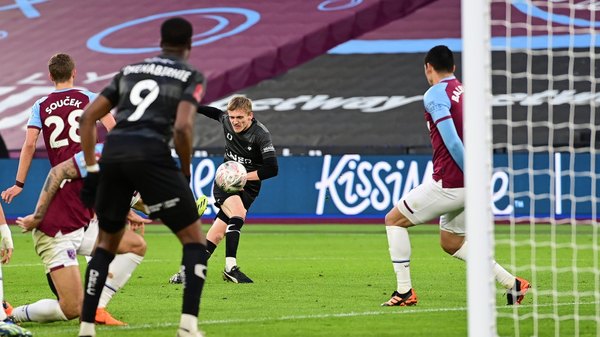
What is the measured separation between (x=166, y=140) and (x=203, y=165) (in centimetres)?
1416

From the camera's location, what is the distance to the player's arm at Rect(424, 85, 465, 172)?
8703 mm

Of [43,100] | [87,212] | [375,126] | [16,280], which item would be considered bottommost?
[375,126]

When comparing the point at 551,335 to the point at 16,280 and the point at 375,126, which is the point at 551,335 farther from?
the point at 375,126

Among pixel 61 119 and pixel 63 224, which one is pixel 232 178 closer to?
pixel 61 119

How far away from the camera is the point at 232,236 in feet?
38.7

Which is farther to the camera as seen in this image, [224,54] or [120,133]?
[224,54]

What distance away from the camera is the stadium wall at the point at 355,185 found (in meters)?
20.1

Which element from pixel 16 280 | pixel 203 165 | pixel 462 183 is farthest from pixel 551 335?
pixel 203 165

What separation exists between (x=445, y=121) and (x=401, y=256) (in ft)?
4.00

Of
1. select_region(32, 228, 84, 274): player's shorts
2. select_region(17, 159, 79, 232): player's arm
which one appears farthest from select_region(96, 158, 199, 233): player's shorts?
select_region(32, 228, 84, 274): player's shorts

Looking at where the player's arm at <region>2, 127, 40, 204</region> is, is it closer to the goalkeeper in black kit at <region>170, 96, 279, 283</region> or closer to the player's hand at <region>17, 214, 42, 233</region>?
the player's hand at <region>17, 214, 42, 233</region>

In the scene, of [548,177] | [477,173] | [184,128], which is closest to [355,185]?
[548,177]

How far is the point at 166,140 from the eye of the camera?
22.3 feet

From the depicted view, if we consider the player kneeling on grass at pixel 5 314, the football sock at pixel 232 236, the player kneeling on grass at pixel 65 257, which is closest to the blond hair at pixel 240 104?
the football sock at pixel 232 236
